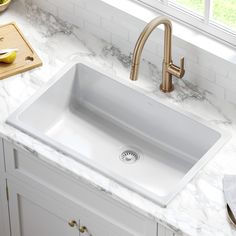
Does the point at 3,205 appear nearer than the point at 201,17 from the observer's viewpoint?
No

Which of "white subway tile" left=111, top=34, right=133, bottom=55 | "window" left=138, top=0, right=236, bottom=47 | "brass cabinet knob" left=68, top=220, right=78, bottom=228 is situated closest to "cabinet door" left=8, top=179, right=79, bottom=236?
"brass cabinet knob" left=68, top=220, right=78, bottom=228

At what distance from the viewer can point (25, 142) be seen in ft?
11.4

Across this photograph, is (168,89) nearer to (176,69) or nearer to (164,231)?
(176,69)

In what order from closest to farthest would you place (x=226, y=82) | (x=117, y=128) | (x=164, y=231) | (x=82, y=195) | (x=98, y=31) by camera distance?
(x=164, y=231) → (x=82, y=195) → (x=226, y=82) → (x=117, y=128) → (x=98, y=31)

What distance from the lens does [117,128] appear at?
3.84 m

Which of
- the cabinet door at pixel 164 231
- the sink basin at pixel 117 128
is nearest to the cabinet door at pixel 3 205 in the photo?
the sink basin at pixel 117 128

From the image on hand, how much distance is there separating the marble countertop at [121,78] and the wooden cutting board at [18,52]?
0.10 ft

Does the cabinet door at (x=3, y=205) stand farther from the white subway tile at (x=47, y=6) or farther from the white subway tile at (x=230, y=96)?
the white subway tile at (x=230, y=96)

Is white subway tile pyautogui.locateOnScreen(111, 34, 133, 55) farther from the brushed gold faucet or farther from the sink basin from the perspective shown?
the brushed gold faucet

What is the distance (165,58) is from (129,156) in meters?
0.44

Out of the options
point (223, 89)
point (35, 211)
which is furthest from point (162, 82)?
point (35, 211)

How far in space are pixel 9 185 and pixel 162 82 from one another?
78cm

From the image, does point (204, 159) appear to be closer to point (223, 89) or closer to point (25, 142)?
point (223, 89)

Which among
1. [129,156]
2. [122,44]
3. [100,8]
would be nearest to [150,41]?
[122,44]
